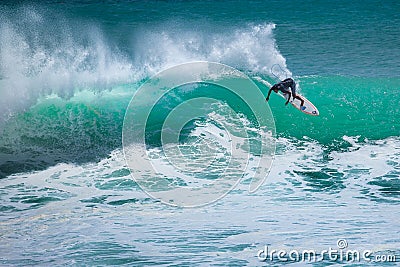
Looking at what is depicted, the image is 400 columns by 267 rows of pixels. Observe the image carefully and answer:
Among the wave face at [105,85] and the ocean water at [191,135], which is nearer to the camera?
the ocean water at [191,135]

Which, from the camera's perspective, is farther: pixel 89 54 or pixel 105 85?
pixel 89 54

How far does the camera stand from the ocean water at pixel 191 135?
27.9ft

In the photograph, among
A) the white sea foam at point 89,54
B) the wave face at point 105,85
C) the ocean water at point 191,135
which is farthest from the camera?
the white sea foam at point 89,54

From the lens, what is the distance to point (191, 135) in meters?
13.2

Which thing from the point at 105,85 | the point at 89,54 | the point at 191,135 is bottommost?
the point at 191,135

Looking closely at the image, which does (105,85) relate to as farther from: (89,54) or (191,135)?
(191,135)

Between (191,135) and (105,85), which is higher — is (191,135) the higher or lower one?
the lower one

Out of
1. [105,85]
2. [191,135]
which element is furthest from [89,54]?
[191,135]

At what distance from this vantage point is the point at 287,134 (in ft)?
45.1

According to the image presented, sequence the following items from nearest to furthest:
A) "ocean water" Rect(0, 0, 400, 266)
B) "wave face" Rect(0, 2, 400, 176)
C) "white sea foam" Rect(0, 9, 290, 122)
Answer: "ocean water" Rect(0, 0, 400, 266), "wave face" Rect(0, 2, 400, 176), "white sea foam" Rect(0, 9, 290, 122)

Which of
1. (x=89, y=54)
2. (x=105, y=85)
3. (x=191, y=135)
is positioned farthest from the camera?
(x=89, y=54)

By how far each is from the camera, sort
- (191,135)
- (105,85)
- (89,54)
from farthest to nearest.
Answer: (89,54)
(105,85)
(191,135)

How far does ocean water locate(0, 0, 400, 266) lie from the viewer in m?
8.50

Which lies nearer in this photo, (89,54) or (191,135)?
(191,135)
